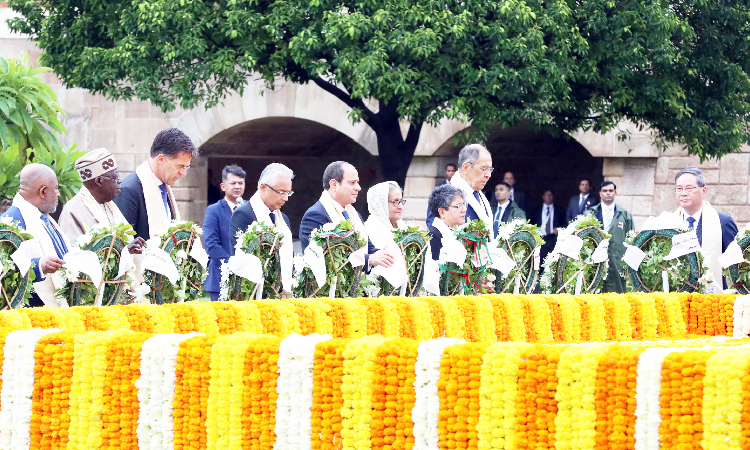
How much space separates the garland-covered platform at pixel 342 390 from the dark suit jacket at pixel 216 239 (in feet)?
7.29

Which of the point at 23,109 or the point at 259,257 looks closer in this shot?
the point at 259,257

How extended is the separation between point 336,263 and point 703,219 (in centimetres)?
360

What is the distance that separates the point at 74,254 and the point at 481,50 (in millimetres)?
9072

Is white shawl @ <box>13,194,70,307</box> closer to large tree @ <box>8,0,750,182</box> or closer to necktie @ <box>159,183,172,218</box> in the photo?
necktie @ <box>159,183,172,218</box>

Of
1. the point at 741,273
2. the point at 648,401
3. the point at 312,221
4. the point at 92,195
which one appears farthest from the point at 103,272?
the point at 741,273

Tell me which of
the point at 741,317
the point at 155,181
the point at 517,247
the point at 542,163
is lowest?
the point at 741,317

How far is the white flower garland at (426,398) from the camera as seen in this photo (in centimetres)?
448

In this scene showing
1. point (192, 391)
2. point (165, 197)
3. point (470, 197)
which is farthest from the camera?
point (470, 197)

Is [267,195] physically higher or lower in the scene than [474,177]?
lower

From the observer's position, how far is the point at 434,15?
13883 mm

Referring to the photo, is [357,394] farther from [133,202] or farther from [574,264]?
[574,264]

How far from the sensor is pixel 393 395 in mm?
4559

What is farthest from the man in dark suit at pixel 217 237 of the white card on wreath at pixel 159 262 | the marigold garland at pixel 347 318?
the marigold garland at pixel 347 318

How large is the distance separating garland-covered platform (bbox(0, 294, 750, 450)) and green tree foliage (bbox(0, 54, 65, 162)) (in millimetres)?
5279
